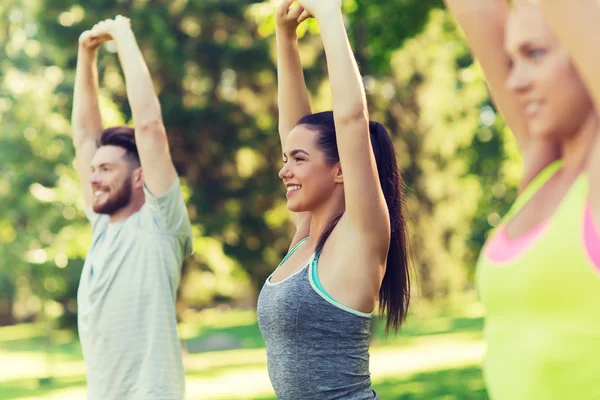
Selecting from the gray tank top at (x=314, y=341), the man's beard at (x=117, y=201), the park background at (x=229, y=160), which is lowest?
the gray tank top at (x=314, y=341)

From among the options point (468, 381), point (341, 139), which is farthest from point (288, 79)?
point (468, 381)

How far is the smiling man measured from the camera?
3877mm

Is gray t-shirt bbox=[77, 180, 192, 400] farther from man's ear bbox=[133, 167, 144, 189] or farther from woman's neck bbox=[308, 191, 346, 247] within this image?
woman's neck bbox=[308, 191, 346, 247]

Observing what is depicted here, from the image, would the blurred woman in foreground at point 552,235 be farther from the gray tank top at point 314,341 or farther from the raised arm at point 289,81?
the raised arm at point 289,81

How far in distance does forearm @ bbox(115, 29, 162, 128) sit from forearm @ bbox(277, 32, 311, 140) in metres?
0.75

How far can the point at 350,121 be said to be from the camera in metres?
2.64

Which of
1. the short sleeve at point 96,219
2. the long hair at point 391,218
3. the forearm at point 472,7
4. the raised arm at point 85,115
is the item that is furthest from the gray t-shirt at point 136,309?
the forearm at point 472,7

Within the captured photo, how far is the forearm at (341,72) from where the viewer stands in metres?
2.58

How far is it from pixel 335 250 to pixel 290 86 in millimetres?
872

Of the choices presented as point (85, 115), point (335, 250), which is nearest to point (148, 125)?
point (85, 115)

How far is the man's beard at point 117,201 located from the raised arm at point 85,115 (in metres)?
0.43

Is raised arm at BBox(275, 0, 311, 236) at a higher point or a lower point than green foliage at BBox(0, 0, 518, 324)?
lower

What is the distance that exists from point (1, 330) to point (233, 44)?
20.3m

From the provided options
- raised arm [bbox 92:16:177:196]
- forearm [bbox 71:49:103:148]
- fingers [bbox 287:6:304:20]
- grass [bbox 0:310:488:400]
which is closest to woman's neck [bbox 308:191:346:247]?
fingers [bbox 287:6:304:20]
